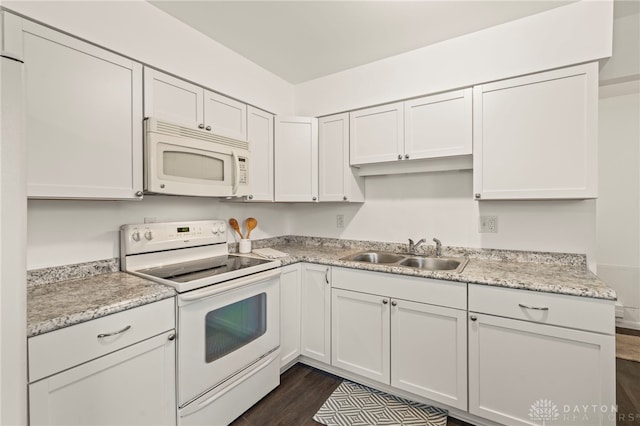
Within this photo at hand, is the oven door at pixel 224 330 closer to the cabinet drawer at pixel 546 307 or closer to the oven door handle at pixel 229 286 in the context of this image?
the oven door handle at pixel 229 286

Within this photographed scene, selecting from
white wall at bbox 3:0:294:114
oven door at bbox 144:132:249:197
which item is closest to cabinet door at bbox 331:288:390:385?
oven door at bbox 144:132:249:197

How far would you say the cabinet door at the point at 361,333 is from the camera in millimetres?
→ 1999

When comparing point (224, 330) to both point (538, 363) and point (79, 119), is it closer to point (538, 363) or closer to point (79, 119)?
point (79, 119)

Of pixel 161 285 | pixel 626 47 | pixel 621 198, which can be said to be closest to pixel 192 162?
pixel 161 285

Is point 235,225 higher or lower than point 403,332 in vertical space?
higher

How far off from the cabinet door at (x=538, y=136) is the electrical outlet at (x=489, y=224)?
32 centimetres

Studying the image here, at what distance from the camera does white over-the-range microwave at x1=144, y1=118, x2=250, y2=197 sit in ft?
5.52

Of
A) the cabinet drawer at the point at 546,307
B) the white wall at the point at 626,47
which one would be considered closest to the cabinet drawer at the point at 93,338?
the cabinet drawer at the point at 546,307

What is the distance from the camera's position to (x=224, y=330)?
1717 millimetres

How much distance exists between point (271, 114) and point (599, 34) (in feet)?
7.42

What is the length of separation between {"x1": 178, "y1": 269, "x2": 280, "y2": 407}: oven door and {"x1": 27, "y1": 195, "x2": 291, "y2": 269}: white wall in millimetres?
702

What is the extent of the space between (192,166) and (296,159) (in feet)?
3.31

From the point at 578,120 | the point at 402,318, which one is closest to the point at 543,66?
the point at 578,120

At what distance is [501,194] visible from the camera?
6.30 feet
